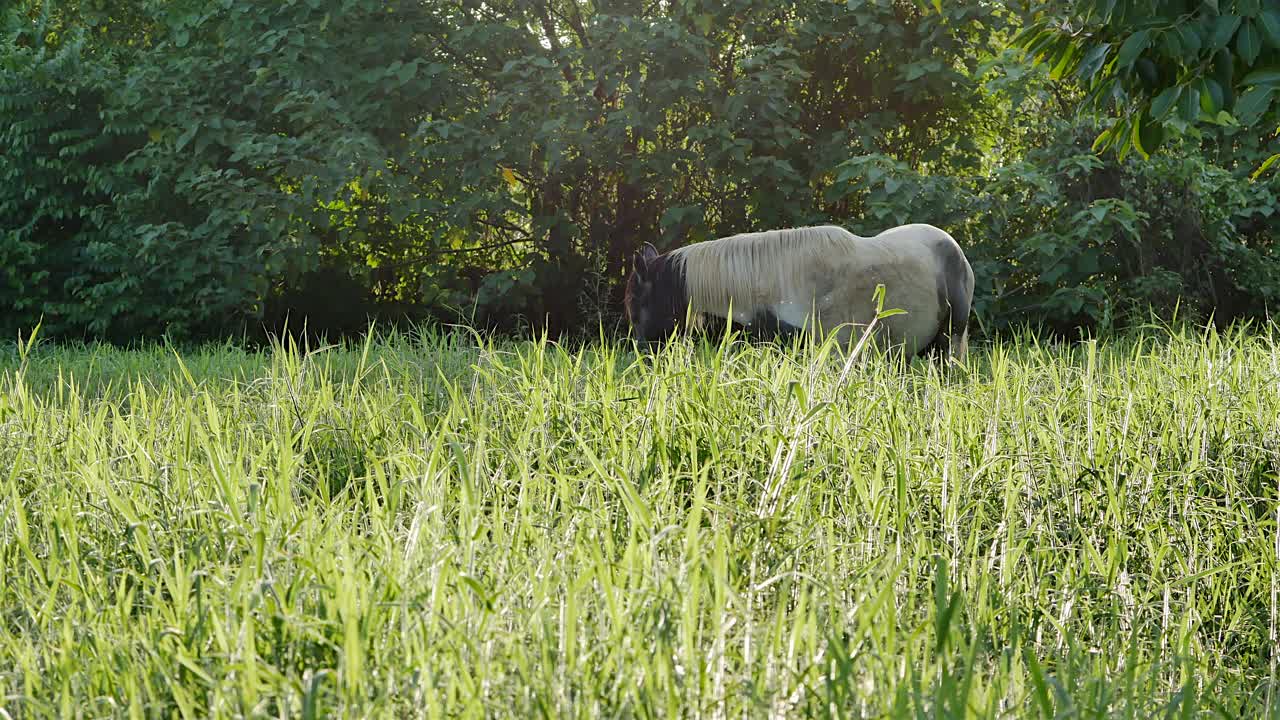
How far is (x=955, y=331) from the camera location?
5930 millimetres

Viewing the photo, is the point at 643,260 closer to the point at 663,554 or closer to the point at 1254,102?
the point at 1254,102

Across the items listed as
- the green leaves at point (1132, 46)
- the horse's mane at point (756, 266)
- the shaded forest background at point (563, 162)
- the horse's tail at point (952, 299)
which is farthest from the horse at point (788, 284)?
the shaded forest background at point (563, 162)

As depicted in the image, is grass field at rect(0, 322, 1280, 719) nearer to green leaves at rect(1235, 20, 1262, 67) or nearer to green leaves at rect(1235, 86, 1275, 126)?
green leaves at rect(1235, 86, 1275, 126)

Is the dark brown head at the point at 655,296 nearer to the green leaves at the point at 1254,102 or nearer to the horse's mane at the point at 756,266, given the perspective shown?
the horse's mane at the point at 756,266

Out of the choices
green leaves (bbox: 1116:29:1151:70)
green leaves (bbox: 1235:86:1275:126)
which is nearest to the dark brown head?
green leaves (bbox: 1116:29:1151:70)

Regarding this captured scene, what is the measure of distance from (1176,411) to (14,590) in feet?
10.2

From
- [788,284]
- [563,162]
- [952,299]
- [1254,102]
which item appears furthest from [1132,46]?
[563,162]

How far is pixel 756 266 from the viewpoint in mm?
5199

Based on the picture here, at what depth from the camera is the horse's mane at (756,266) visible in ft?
17.0

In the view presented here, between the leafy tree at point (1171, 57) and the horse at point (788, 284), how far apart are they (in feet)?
4.49

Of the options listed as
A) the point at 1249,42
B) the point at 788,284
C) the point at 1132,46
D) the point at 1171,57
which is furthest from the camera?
the point at 788,284

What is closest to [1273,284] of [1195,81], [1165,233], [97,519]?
[1165,233]

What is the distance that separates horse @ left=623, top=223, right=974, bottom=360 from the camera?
5191mm

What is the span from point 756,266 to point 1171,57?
2.07m
